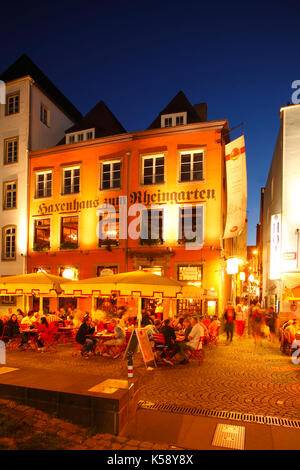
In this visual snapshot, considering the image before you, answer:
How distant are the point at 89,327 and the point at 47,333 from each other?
1888 mm

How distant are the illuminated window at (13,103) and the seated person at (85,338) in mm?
20161

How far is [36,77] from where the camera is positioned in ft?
94.2

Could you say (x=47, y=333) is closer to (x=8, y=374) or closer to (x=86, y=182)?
(x=8, y=374)

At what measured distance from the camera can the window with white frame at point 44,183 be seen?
2545 cm

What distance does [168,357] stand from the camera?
437 inches

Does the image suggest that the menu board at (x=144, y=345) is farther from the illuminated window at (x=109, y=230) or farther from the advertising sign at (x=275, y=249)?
the illuminated window at (x=109, y=230)

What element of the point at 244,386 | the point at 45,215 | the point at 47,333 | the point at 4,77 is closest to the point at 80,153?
the point at 45,215

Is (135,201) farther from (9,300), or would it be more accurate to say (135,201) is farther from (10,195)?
(9,300)

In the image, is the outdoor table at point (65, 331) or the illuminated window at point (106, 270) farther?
the illuminated window at point (106, 270)

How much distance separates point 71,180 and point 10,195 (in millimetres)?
5236

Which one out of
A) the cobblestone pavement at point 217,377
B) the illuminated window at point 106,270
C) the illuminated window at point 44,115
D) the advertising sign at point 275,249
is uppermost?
the illuminated window at point 44,115

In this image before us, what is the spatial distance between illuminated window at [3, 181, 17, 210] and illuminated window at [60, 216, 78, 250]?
4.54m

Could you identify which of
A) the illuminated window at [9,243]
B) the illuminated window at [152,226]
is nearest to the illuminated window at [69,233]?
the illuminated window at [9,243]

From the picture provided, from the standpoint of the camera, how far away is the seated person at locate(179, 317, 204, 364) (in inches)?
441
